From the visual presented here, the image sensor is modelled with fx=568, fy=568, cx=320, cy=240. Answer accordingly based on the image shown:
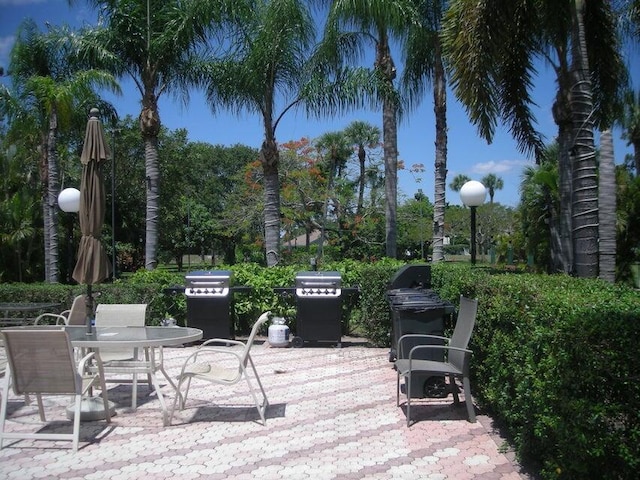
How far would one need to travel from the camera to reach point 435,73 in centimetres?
1448

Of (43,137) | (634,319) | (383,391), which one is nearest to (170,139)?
(43,137)

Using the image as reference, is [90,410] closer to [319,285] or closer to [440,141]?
[319,285]

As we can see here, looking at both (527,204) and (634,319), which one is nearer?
(634,319)

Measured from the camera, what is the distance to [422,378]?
552cm

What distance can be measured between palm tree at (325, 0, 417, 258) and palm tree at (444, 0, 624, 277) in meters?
3.25

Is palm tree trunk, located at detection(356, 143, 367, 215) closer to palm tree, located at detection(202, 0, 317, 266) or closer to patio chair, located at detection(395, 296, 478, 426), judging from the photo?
palm tree, located at detection(202, 0, 317, 266)

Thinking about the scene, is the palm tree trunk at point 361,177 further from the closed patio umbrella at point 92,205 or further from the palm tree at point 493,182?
the palm tree at point 493,182

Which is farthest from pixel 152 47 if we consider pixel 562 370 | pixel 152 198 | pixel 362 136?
pixel 362 136

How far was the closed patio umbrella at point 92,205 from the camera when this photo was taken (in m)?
5.71

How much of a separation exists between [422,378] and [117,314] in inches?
135

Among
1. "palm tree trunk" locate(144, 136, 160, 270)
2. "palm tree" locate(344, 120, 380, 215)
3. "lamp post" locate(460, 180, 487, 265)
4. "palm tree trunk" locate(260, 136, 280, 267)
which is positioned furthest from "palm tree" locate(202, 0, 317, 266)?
"palm tree" locate(344, 120, 380, 215)

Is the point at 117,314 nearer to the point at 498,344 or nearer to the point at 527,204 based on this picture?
the point at 498,344

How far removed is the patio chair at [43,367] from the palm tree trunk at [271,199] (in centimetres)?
833

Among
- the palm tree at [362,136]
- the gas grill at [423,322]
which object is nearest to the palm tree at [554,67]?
the gas grill at [423,322]
